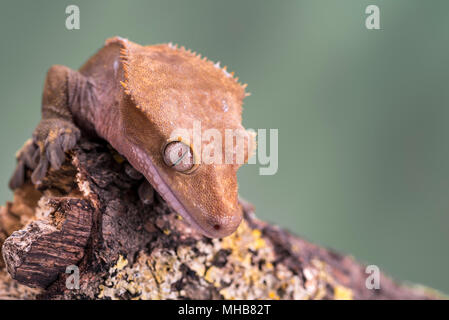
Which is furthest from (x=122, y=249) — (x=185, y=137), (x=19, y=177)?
(x=19, y=177)

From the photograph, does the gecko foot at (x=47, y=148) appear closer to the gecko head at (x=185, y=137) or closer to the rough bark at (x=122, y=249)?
the rough bark at (x=122, y=249)

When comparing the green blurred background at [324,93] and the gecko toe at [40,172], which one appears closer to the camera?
the gecko toe at [40,172]

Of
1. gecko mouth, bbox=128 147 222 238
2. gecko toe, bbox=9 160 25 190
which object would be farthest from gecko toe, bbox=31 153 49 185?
gecko mouth, bbox=128 147 222 238

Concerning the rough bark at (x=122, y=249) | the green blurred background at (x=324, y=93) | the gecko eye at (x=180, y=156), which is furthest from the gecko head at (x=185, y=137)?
the green blurred background at (x=324, y=93)

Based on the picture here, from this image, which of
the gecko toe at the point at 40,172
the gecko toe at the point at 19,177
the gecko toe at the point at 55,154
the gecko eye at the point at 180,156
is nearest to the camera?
the gecko eye at the point at 180,156
